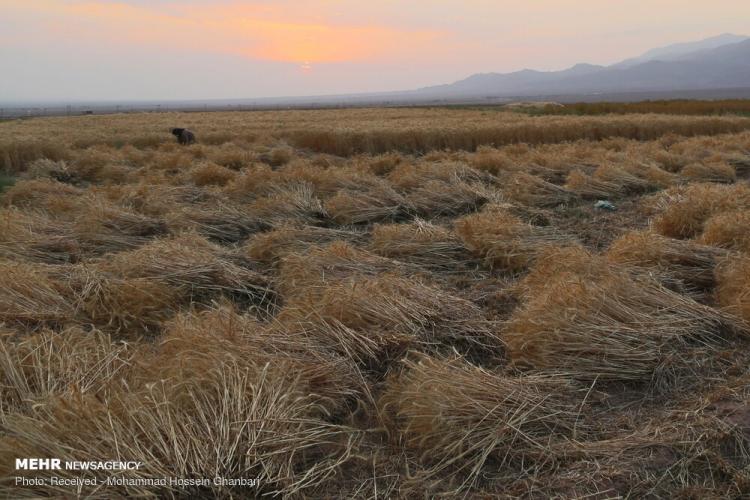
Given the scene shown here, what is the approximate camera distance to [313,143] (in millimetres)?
14609

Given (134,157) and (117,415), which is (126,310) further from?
(134,157)

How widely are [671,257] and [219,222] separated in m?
4.96

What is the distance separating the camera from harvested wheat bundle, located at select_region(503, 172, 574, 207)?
7785mm

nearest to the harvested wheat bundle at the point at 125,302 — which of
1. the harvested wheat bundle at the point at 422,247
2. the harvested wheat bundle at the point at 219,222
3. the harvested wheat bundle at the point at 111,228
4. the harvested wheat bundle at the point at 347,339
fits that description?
the harvested wheat bundle at the point at 347,339

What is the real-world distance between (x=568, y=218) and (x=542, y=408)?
16.4 ft

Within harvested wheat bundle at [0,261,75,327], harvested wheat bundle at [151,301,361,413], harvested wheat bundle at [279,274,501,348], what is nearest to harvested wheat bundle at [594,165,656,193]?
harvested wheat bundle at [279,274,501,348]

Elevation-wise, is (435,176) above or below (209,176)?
below

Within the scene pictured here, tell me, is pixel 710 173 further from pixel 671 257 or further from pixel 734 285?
pixel 734 285

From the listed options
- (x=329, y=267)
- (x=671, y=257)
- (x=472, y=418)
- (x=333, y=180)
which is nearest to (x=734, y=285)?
(x=671, y=257)

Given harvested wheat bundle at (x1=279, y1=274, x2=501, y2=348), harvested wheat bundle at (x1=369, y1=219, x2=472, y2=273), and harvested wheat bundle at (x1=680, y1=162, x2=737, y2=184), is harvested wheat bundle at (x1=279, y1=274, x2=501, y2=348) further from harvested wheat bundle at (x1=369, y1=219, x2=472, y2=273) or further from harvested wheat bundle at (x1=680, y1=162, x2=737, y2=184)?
harvested wheat bundle at (x1=680, y1=162, x2=737, y2=184)

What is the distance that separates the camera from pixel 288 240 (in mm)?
5516

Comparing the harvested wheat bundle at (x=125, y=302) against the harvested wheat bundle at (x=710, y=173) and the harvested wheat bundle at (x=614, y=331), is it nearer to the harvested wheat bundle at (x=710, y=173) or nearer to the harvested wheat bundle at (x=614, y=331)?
the harvested wheat bundle at (x=614, y=331)

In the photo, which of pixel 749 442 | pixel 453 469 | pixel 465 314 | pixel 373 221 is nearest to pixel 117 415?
pixel 453 469

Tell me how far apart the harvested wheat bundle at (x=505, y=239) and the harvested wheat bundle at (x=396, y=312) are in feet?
4.52
